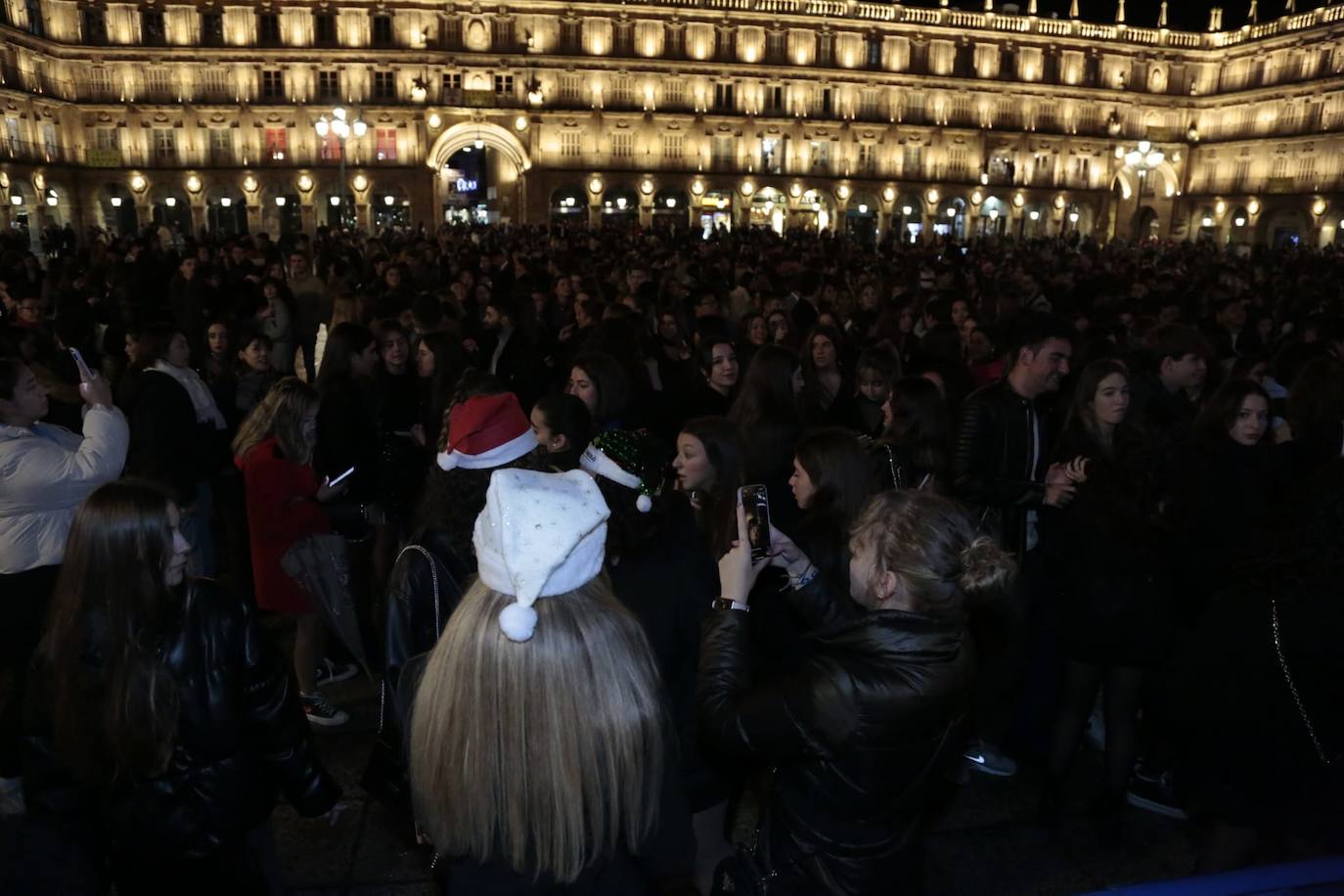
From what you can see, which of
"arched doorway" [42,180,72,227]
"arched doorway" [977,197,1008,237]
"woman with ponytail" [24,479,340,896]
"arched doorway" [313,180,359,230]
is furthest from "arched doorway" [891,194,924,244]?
"woman with ponytail" [24,479,340,896]

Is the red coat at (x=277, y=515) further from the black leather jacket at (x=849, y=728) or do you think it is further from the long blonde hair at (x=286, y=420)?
the black leather jacket at (x=849, y=728)

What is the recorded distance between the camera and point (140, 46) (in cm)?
3962

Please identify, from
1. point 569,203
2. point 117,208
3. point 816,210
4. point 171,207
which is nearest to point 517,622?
point 569,203

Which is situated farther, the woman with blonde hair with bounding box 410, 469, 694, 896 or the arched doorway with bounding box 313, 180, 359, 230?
the arched doorway with bounding box 313, 180, 359, 230

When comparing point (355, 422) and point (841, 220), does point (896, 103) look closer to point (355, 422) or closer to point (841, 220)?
point (841, 220)

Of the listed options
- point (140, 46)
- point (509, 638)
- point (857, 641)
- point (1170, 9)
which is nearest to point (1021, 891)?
point (857, 641)

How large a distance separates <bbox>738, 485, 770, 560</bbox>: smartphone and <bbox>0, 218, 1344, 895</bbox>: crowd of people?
1 cm

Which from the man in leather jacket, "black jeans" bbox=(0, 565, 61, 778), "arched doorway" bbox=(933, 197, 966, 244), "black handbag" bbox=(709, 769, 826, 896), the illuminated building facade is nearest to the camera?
"black handbag" bbox=(709, 769, 826, 896)

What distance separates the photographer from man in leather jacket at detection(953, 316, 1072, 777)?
161 inches

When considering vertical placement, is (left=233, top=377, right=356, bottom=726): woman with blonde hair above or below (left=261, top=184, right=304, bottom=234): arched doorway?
below

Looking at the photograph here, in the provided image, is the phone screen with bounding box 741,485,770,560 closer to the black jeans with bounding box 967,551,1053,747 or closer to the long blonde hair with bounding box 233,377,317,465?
the black jeans with bounding box 967,551,1053,747

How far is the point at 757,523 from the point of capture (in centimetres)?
230

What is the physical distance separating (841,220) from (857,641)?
157 feet

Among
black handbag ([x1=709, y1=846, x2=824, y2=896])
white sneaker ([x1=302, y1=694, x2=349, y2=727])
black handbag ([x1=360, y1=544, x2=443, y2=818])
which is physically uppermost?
black handbag ([x1=360, y1=544, x2=443, y2=818])
